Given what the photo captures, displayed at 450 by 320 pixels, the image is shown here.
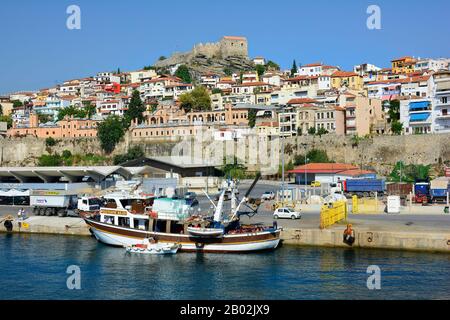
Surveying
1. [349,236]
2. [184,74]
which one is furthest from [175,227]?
[184,74]

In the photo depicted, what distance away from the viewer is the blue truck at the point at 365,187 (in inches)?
1585

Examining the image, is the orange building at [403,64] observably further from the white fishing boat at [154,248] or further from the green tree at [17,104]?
the white fishing boat at [154,248]

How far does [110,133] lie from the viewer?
74375 millimetres

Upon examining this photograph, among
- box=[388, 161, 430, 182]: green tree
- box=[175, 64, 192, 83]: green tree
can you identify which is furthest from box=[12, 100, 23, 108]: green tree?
box=[388, 161, 430, 182]: green tree

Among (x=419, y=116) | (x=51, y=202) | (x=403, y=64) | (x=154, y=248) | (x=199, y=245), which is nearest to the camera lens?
(x=154, y=248)

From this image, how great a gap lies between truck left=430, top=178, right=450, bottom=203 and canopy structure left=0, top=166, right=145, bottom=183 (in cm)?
2163

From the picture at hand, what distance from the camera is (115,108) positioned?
8938cm

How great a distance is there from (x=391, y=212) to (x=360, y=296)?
44.4ft

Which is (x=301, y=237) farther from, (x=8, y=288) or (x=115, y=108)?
(x=115, y=108)

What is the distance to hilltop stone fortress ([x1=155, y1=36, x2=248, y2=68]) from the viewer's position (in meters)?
118

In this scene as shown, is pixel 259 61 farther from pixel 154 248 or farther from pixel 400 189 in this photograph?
pixel 154 248

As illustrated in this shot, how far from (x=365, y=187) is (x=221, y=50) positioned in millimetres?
82112

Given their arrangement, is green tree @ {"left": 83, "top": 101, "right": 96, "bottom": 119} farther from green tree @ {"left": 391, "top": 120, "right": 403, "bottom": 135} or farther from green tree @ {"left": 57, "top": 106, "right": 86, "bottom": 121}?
green tree @ {"left": 391, "top": 120, "right": 403, "bottom": 135}

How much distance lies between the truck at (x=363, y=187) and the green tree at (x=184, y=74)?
65398 millimetres
